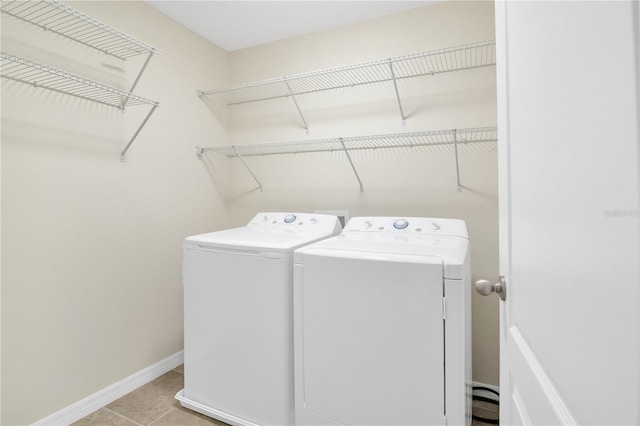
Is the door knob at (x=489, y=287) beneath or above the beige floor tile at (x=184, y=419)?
above

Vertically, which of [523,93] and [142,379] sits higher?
[523,93]

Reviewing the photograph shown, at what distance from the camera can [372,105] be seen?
2314mm

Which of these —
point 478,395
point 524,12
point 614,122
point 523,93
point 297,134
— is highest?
point 297,134

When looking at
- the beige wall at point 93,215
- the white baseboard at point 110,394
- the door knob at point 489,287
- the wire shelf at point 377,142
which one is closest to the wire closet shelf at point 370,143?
the wire shelf at point 377,142

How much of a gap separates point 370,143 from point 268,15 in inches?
43.3

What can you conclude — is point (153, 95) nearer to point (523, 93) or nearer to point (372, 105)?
point (372, 105)

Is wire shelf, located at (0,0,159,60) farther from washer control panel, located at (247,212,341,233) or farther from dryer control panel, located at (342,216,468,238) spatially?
dryer control panel, located at (342,216,468,238)

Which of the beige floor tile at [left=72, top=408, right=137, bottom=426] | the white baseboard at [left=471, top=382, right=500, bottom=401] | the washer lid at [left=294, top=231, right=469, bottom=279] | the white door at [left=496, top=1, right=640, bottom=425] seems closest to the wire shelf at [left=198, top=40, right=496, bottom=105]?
the washer lid at [left=294, top=231, right=469, bottom=279]

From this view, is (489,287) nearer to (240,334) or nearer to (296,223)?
(240,334)

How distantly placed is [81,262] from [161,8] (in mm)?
1666

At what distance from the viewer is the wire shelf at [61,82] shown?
149 cm

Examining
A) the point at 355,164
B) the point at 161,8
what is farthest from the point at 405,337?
the point at 161,8

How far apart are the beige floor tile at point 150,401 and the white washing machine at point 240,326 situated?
0.40 feet

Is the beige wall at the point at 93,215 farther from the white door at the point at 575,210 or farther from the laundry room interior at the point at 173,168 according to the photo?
the white door at the point at 575,210
